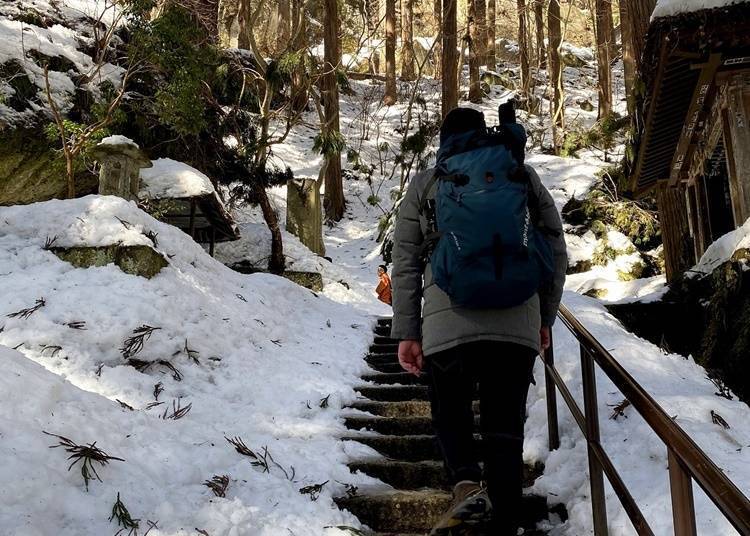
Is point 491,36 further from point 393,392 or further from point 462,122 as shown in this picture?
point 462,122

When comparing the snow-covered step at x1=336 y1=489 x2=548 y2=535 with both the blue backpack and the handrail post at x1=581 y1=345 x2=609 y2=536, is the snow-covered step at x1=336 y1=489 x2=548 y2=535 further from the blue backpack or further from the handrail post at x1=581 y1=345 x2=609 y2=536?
the blue backpack

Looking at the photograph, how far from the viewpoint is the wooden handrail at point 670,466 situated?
1.14 meters

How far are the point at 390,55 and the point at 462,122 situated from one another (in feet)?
78.0

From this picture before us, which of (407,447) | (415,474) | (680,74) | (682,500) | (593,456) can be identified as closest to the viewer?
(682,500)

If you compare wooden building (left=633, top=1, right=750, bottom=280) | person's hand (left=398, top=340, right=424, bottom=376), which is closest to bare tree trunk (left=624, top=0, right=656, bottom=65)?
wooden building (left=633, top=1, right=750, bottom=280)

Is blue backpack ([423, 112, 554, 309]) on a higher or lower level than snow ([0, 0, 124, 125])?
lower

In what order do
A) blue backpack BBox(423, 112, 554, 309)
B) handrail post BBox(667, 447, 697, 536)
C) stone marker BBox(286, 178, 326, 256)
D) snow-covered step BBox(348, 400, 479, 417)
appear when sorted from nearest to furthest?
handrail post BBox(667, 447, 697, 536)
blue backpack BBox(423, 112, 554, 309)
snow-covered step BBox(348, 400, 479, 417)
stone marker BBox(286, 178, 326, 256)

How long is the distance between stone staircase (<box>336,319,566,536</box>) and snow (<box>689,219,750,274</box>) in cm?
355

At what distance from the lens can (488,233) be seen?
186 cm

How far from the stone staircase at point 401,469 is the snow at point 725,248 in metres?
3.55

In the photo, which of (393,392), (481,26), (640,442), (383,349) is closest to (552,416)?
(640,442)

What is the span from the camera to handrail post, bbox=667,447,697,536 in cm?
139

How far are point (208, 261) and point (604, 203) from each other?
37.4ft

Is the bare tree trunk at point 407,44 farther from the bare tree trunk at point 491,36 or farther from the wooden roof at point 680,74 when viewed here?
the wooden roof at point 680,74
